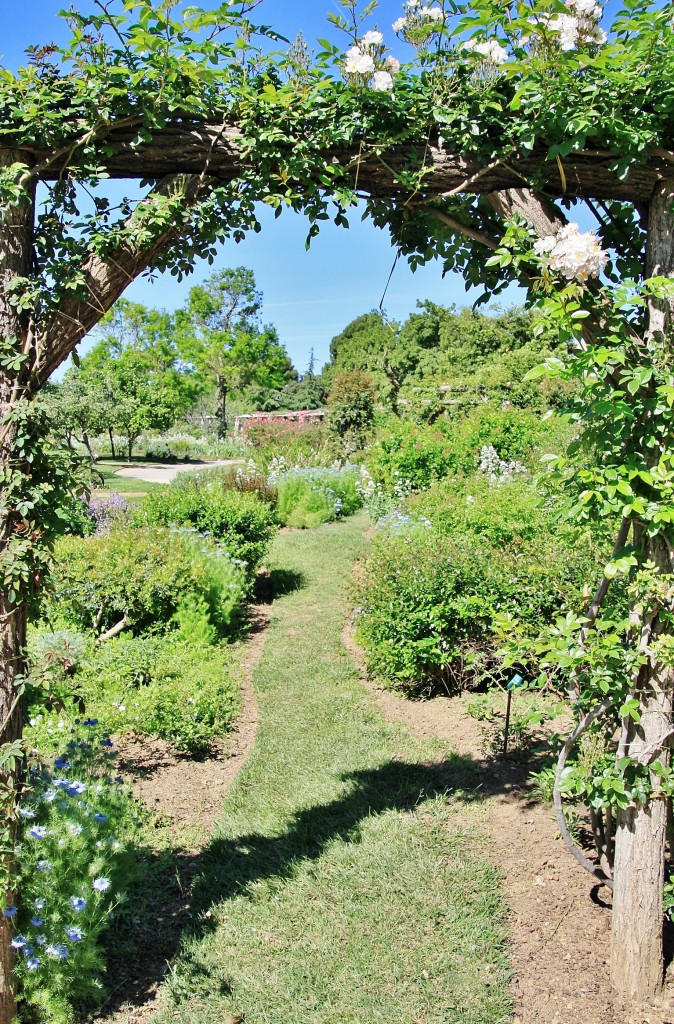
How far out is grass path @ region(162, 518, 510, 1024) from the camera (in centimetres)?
253

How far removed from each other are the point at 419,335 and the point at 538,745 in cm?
2134

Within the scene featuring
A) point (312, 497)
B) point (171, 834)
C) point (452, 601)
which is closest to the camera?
point (171, 834)

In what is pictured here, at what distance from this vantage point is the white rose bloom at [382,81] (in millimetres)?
2439

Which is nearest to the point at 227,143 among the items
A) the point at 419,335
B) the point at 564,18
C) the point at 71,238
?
the point at 71,238

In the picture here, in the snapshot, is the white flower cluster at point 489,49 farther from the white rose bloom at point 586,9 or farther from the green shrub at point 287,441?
the green shrub at point 287,441

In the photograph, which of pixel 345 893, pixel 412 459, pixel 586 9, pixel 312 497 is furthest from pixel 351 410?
pixel 586 9

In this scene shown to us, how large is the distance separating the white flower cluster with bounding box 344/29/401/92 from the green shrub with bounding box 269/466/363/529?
8811mm

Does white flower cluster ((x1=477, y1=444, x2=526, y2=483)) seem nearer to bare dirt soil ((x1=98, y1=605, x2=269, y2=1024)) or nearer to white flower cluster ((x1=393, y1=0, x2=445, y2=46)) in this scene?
bare dirt soil ((x1=98, y1=605, x2=269, y2=1024))

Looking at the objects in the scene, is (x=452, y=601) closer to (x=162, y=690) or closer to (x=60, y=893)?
(x=162, y=690)

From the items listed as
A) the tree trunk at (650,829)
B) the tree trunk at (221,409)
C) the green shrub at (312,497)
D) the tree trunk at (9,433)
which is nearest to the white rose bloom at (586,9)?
the tree trunk at (650,829)

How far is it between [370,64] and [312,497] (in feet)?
30.5

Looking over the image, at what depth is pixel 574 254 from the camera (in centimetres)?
231

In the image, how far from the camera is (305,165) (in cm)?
249

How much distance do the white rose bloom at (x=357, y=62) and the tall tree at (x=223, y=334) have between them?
24158 millimetres
